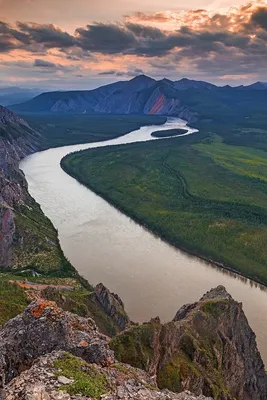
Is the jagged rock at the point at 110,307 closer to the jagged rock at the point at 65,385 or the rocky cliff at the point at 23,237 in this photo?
the rocky cliff at the point at 23,237

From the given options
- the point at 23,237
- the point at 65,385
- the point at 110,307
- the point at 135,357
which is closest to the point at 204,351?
the point at 135,357

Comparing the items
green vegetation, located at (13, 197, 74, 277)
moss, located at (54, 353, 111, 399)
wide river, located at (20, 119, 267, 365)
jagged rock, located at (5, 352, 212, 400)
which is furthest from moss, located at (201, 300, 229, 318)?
green vegetation, located at (13, 197, 74, 277)

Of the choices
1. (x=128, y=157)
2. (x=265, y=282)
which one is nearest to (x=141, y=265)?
(x=265, y=282)

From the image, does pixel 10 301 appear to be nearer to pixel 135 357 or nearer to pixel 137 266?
pixel 135 357

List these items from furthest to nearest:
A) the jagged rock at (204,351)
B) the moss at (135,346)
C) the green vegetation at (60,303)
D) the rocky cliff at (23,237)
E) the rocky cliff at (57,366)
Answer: the rocky cliff at (23,237) < the green vegetation at (60,303) < the jagged rock at (204,351) < the moss at (135,346) < the rocky cliff at (57,366)

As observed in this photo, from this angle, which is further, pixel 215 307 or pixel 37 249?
pixel 37 249

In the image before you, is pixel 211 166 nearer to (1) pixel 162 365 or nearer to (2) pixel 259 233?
(2) pixel 259 233

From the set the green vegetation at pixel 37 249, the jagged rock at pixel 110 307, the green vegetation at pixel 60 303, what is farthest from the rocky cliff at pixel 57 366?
the green vegetation at pixel 37 249
